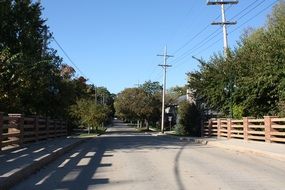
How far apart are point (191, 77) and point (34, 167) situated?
29.3 meters

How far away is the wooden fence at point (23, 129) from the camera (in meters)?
20.6

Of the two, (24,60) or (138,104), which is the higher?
(138,104)

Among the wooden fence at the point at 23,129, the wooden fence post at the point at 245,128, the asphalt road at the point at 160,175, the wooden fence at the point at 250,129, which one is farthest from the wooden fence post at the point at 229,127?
the asphalt road at the point at 160,175

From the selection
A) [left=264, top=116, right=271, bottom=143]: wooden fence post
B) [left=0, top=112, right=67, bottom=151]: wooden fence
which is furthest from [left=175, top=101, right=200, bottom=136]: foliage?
[left=264, top=116, right=271, bottom=143]: wooden fence post

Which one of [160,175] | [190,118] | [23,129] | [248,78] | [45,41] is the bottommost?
[160,175]

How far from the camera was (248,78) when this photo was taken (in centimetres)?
3362

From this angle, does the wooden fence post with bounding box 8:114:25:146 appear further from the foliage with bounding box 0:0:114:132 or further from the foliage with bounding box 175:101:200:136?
the foliage with bounding box 175:101:200:136

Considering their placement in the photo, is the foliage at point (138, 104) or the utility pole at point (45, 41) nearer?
the utility pole at point (45, 41)

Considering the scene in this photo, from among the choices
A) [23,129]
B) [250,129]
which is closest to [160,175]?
[23,129]

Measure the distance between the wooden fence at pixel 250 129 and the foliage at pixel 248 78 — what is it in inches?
54.9

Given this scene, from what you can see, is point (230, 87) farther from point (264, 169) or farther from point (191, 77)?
point (264, 169)

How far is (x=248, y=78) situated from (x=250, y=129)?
403 cm

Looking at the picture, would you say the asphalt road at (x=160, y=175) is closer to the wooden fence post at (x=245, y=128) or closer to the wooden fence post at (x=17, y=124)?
the wooden fence post at (x=17, y=124)

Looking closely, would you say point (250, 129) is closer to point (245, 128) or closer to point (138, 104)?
point (245, 128)
